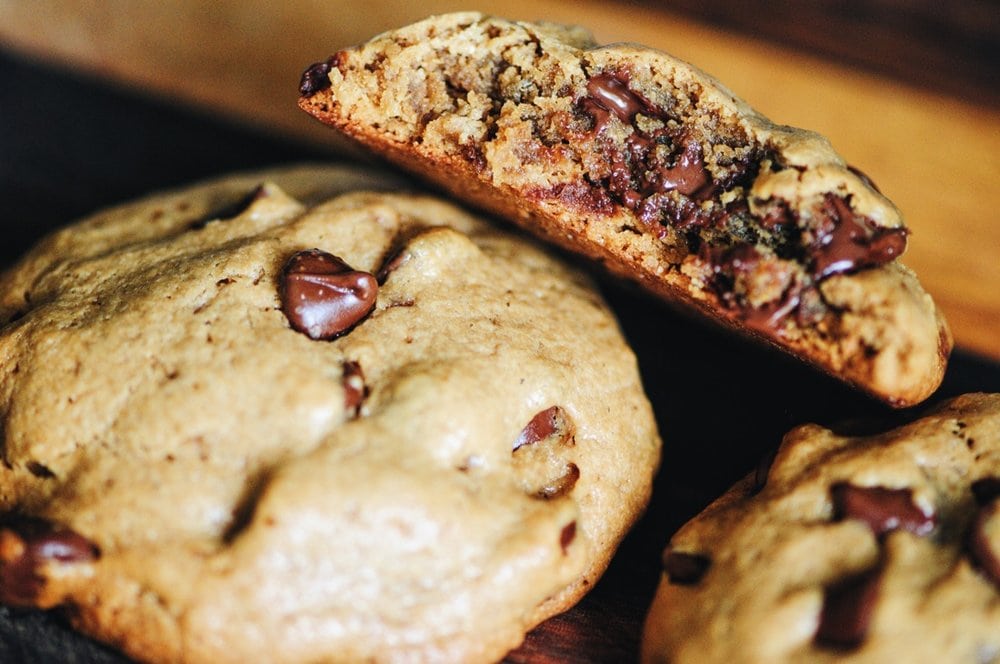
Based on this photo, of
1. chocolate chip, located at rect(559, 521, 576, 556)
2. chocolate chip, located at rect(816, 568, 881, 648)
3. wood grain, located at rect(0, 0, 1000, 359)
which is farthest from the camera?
wood grain, located at rect(0, 0, 1000, 359)

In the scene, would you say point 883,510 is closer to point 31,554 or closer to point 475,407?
point 475,407

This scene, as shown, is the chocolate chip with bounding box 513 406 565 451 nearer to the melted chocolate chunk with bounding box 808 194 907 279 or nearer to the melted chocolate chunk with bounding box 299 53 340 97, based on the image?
the melted chocolate chunk with bounding box 808 194 907 279

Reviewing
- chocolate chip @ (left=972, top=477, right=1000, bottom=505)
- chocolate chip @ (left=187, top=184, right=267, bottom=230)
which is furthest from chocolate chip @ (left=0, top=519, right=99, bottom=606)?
chocolate chip @ (left=972, top=477, right=1000, bottom=505)

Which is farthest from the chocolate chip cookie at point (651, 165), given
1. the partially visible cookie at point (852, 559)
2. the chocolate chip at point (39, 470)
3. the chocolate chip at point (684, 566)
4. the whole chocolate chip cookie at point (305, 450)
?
the chocolate chip at point (39, 470)

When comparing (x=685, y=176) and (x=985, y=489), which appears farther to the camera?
(x=685, y=176)

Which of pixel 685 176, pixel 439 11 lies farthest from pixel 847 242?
pixel 439 11

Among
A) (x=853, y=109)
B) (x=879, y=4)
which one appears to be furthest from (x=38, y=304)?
(x=879, y=4)

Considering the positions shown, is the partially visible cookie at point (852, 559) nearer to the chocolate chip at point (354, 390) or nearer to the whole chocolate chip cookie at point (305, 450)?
the whole chocolate chip cookie at point (305, 450)

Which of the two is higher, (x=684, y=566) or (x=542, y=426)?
(x=542, y=426)
